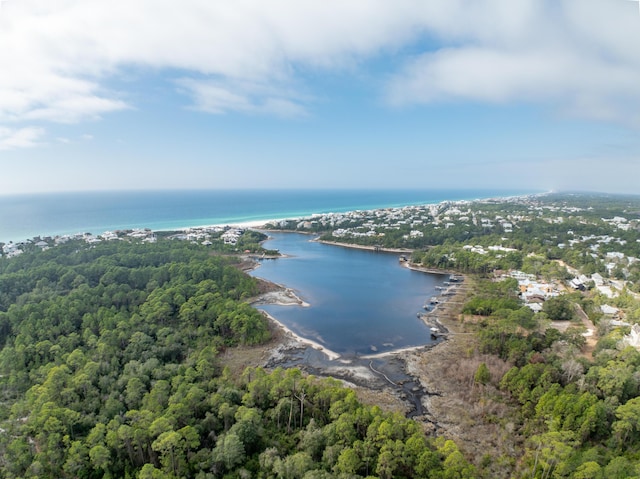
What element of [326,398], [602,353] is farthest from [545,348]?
[326,398]

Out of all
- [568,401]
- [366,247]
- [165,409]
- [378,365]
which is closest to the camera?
[165,409]

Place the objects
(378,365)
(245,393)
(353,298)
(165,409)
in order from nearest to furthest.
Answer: (165,409) → (245,393) → (378,365) → (353,298)

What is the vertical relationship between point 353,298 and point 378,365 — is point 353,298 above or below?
above

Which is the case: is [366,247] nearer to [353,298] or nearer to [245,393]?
[353,298]

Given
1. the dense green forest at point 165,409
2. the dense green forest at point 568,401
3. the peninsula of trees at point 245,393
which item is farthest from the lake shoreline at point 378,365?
the dense green forest at point 568,401

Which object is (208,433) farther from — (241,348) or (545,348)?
(545,348)

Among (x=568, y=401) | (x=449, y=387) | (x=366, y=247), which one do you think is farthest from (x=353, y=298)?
(x=366, y=247)

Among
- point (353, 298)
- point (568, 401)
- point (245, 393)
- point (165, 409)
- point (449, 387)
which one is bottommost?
point (449, 387)
